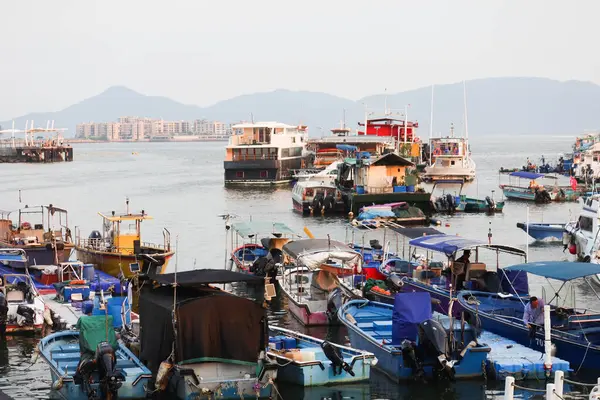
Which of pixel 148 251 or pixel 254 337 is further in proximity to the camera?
pixel 148 251

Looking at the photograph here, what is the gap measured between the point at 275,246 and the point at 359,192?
24.1 m

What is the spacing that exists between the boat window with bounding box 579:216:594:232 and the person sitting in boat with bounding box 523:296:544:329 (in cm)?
1528

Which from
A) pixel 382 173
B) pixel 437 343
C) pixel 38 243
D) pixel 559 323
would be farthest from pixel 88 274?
pixel 382 173

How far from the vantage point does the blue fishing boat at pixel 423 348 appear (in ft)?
63.4

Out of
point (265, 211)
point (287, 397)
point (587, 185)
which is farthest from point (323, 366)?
point (587, 185)

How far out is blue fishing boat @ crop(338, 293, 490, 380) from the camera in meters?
19.3

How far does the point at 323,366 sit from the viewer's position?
62.8ft

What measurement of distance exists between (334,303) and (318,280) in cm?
146

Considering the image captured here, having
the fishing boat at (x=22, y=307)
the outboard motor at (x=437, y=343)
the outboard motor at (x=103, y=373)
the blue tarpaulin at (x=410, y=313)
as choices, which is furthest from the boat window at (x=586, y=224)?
the outboard motor at (x=103, y=373)

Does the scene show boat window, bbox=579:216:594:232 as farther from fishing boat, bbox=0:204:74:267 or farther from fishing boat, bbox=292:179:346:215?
fishing boat, bbox=292:179:346:215

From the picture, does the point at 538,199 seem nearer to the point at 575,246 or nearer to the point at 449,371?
the point at 575,246

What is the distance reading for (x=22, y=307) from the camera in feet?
80.5

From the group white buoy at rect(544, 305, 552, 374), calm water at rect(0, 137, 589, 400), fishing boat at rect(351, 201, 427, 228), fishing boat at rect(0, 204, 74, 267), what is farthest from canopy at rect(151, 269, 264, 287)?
fishing boat at rect(351, 201, 427, 228)

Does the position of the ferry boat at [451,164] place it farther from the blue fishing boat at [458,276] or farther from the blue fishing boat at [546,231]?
the blue fishing boat at [458,276]
